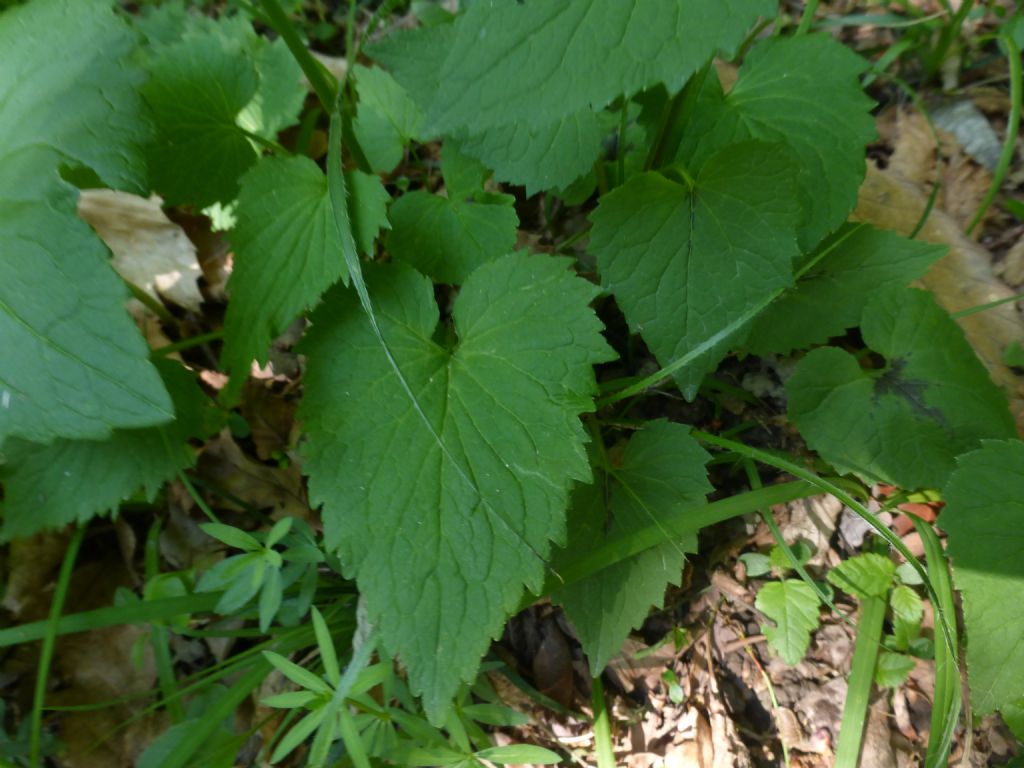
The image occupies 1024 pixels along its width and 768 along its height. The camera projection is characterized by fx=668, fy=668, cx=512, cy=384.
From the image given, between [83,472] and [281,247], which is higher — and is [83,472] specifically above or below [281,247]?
below

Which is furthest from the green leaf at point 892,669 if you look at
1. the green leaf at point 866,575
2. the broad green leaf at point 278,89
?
the broad green leaf at point 278,89

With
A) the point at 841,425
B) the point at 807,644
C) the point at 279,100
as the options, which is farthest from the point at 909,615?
the point at 279,100

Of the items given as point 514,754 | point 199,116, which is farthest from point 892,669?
point 199,116

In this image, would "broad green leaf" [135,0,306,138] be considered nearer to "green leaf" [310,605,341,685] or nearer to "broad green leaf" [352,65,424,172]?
"broad green leaf" [352,65,424,172]

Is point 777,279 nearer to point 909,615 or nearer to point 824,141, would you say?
point 824,141

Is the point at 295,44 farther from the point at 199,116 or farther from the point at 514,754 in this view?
the point at 514,754

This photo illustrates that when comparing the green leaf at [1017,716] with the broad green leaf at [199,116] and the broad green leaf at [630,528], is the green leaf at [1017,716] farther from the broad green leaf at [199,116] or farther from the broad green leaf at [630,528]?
the broad green leaf at [199,116]
